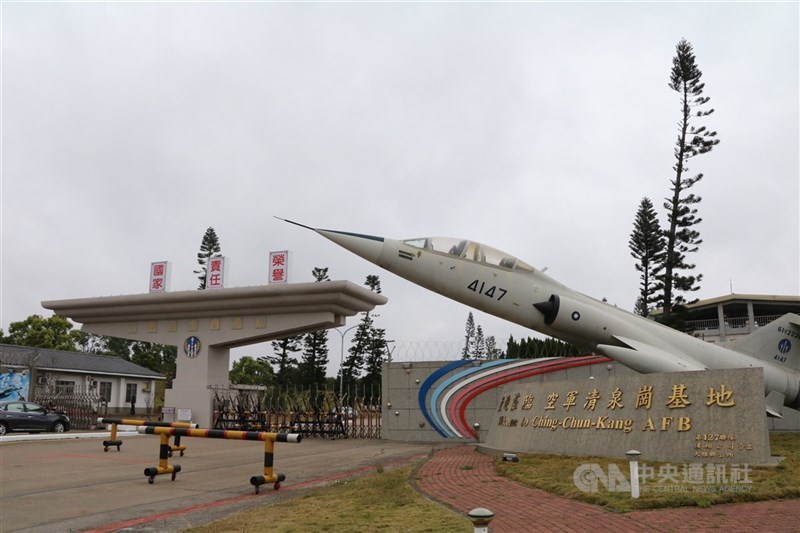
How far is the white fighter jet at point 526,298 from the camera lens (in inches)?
479

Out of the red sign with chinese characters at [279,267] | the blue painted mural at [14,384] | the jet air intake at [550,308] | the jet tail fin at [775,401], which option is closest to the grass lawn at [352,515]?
the jet air intake at [550,308]

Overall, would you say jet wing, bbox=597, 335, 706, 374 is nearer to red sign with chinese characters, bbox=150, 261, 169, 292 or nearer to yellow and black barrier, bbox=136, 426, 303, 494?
yellow and black barrier, bbox=136, 426, 303, 494

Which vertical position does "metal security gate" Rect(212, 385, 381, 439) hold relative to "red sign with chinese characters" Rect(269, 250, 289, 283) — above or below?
below

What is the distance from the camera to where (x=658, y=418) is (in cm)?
1017

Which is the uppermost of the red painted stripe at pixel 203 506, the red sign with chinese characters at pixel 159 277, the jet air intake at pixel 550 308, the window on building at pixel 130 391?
the red sign with chinese characters at pixel 159 277

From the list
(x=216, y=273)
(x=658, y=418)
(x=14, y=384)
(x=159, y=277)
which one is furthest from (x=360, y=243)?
(x=14, y=384)

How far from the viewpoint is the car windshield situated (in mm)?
12266

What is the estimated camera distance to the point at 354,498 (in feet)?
25.4

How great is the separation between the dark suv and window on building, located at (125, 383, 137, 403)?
26.0 meters

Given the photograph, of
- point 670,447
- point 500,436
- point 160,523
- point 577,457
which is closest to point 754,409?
point 670,447

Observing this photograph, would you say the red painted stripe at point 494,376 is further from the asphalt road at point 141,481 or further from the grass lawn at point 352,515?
the grass lawn at point 352,515

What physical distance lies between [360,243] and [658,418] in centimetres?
651

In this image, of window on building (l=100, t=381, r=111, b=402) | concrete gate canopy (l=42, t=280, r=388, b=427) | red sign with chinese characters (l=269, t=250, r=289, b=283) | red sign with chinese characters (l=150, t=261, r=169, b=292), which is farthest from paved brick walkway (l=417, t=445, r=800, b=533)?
window on building (l=100, t=381, r=111, b=402)

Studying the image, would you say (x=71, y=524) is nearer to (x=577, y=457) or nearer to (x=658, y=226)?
(x=577, y=457)
